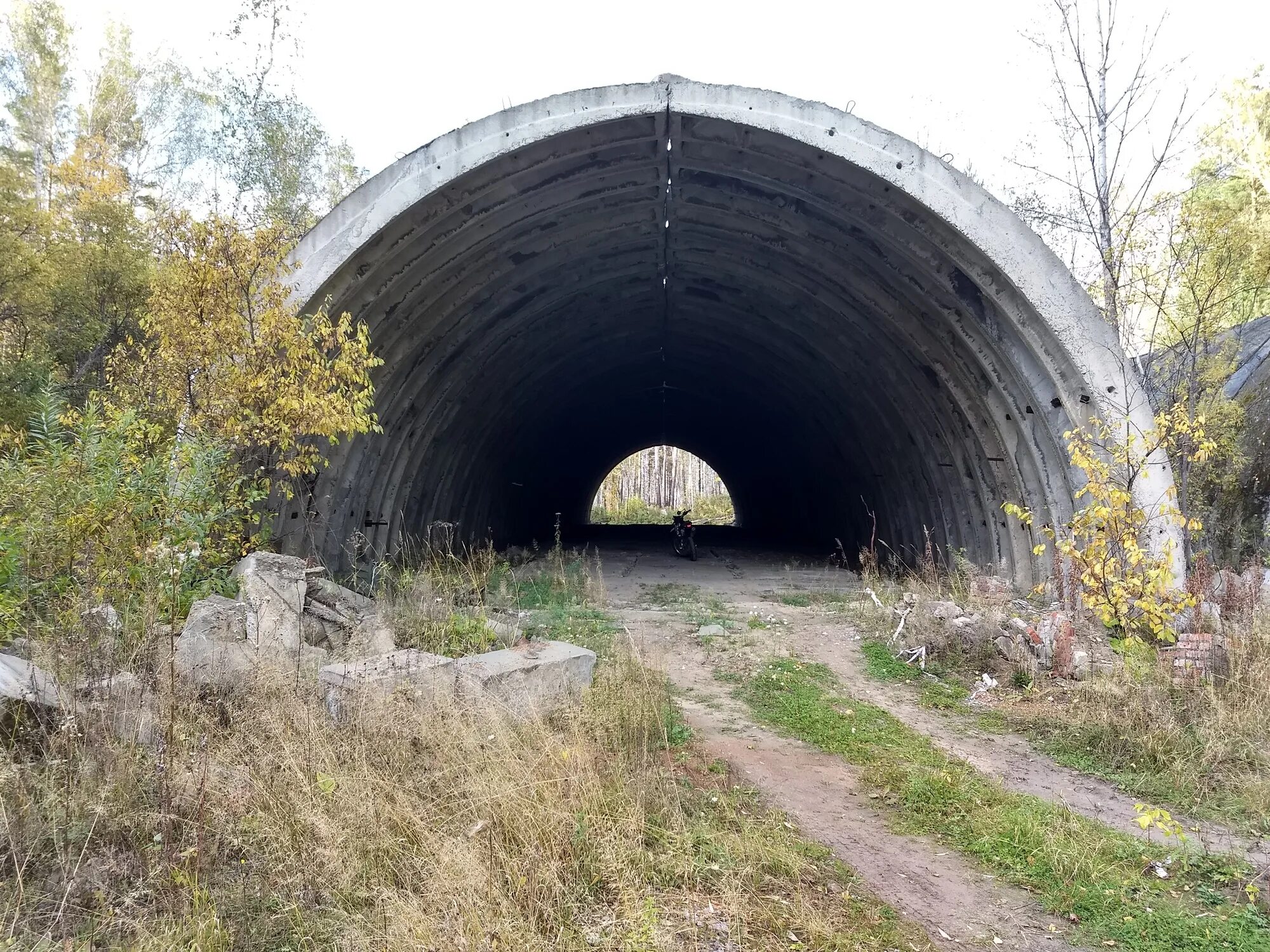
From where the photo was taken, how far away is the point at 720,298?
40.3 ft

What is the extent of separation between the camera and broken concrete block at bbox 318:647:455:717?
4090mm

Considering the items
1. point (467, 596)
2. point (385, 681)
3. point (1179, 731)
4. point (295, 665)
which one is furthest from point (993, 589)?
point (295, 665)

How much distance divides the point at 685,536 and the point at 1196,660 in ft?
36.4

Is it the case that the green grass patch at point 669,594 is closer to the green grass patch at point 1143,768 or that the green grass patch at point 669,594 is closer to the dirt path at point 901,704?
the dirt path at point 901,704

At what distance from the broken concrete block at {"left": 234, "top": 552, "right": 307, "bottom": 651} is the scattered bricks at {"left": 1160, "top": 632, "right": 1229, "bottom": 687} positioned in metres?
5.87

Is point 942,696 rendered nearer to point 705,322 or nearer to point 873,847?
point 873,847

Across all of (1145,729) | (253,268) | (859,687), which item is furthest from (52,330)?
(1145,729)

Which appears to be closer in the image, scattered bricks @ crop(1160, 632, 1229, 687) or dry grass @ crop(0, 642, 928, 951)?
dry grass @ crop(0, 642, 928, 951)

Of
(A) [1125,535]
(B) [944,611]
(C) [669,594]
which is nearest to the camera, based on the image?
(A) [1125,535]

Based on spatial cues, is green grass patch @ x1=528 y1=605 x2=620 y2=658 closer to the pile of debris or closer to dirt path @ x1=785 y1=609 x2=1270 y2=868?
the pile of debris

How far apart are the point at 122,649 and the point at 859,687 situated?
509 centimetres

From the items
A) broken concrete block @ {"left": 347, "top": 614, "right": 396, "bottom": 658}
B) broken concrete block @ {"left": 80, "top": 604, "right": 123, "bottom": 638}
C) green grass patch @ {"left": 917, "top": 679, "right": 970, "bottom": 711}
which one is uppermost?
broken concrete block @ {"left": 80, "top": 604, "right": 123, "bottom": 638}

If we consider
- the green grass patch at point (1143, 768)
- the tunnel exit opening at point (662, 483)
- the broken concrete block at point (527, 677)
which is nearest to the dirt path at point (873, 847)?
the broken concrete block at point (527, 677)

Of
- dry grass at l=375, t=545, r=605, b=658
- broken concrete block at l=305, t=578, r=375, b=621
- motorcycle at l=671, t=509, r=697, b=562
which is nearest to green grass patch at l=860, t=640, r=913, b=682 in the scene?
dry grass at l=375, t=545, r=605, b=658
